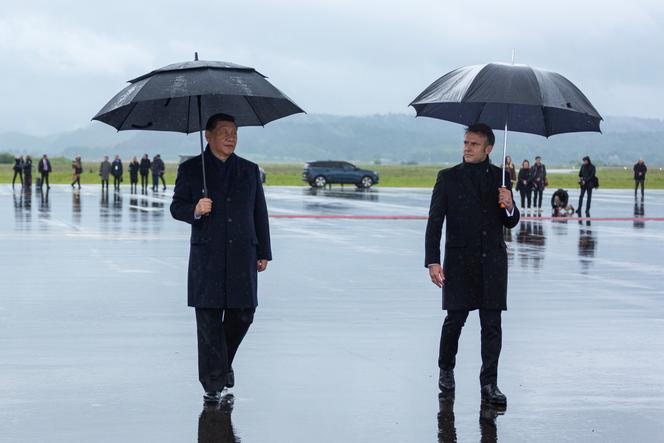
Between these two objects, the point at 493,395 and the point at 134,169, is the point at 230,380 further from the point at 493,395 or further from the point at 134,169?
the point at 134,169

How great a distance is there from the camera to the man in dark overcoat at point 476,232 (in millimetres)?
7766

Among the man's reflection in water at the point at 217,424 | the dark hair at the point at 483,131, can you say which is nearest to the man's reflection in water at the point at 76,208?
the man's reflection in water at the point at 217,424

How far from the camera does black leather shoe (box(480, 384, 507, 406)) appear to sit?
753 centimetres

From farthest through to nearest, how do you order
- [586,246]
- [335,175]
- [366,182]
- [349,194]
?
[366,182], [335,175], [349,194], [586,246]

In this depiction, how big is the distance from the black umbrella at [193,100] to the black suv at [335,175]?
58.0m

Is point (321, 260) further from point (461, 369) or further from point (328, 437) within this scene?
point (328, 437)

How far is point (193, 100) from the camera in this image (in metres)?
8.28

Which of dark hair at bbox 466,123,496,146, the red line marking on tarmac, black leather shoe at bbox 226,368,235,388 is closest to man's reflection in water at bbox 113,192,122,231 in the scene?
the red line marking on tarmac

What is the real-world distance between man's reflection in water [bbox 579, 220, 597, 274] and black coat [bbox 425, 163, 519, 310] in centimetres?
965

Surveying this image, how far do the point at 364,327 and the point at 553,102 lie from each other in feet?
12.4

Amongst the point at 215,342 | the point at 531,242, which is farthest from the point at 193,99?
the point at 531,242

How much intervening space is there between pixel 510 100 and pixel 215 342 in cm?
249

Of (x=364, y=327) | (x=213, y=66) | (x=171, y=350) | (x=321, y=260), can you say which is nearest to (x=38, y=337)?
(x=171, y=350)

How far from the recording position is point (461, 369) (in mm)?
8875
